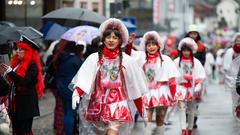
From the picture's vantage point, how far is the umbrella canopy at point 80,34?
11.7 m

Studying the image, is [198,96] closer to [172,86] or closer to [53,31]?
[172,86]

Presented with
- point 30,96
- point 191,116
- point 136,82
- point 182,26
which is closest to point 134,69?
point 136,82

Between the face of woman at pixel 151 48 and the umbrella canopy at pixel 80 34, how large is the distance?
1064 mm

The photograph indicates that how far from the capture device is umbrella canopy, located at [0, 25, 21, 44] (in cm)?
869

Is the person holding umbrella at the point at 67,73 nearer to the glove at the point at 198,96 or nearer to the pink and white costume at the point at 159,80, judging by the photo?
the pink and white costume at the point at 159,80

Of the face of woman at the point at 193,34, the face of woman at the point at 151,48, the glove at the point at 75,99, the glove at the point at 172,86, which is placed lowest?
the glove at the point at 172,86

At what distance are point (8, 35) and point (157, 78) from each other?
126 inches

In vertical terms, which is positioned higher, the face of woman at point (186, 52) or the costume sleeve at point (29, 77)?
the face of woman at point (186, 52)

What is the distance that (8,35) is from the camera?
348 inches

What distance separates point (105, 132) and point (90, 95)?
475 millimetres

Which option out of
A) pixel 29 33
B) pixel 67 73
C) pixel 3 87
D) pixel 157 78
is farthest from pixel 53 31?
pixel 3 87

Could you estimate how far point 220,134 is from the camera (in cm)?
1301

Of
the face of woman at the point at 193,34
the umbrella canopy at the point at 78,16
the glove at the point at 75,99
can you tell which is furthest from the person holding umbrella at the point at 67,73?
the face of woman at the point at 193,34

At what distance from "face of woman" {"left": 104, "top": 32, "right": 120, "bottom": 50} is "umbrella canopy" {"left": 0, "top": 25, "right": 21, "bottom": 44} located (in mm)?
1069
